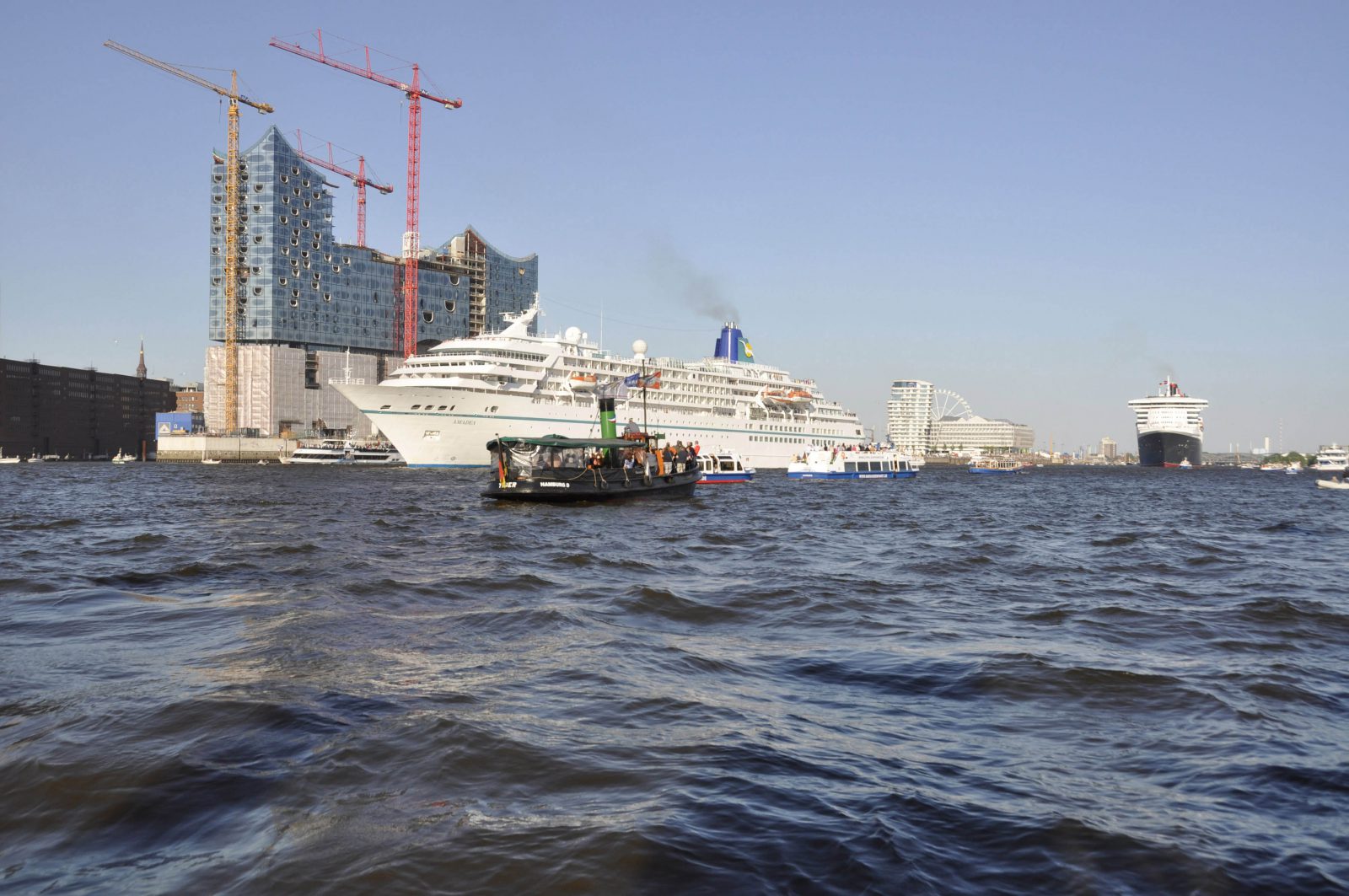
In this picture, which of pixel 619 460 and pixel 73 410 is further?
pixel 73 410

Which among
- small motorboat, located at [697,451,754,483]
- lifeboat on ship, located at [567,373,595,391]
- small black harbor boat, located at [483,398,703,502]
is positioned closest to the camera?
small black harbor boat, located at [483,398,703,502]

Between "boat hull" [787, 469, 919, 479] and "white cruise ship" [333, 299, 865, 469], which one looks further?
"boat hull" [787, 469, 919, 479]

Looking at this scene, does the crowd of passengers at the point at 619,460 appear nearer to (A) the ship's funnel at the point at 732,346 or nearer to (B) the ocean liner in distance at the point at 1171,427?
(A) the ship's funnel at the point at 732,346

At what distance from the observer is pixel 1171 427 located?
501 feet

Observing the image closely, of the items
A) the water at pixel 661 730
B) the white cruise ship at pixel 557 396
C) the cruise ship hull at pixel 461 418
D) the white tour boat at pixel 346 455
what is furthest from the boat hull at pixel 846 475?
the water at pixel 661 730

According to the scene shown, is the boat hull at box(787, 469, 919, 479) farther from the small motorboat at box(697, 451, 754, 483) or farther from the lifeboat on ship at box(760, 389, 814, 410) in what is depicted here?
the small motorboat at box(697, 451, 754, 483)

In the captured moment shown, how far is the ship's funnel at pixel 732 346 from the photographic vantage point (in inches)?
4001

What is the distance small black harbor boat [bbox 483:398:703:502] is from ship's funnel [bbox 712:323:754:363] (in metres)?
59.0

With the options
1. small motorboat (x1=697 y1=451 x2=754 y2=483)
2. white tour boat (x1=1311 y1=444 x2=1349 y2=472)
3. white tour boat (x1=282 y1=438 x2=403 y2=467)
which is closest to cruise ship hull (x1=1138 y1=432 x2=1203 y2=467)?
white tour boat (x1=1311 y1=444 x2=1349 y2=472)

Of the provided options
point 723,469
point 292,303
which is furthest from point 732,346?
point 292,303

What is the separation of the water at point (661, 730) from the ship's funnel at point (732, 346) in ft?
278

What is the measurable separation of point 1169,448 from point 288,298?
456ft

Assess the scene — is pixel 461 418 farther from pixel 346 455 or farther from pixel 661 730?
pixel 661 730

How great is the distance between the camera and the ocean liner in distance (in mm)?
151375
